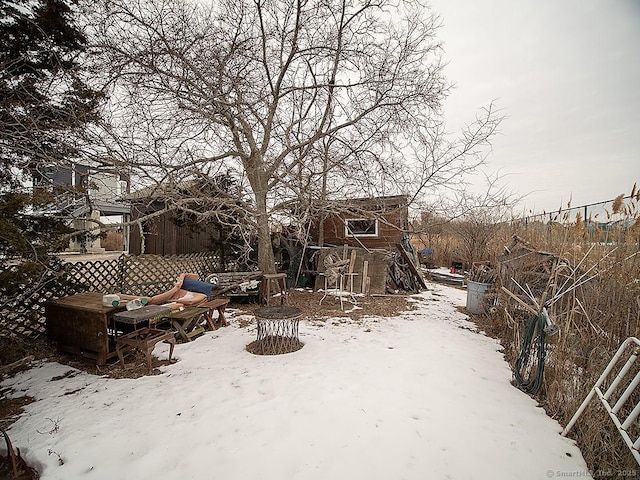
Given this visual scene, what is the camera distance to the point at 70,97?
14.7ft

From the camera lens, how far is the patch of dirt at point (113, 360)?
119 inches

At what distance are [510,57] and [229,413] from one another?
25.5ft

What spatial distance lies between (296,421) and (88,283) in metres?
4.46

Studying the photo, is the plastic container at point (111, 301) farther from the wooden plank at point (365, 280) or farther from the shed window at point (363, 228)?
the shed window at point (363, 228)

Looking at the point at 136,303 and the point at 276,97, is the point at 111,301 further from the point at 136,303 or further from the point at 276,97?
the point at 276,97

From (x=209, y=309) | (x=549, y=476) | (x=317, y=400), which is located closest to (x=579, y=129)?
(x=549, y=476)

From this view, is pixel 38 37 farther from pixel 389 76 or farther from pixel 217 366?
pixel 389 76

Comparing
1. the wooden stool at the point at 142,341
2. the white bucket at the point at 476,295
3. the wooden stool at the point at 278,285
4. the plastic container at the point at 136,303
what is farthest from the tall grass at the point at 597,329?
the wooden stool at the point at 278,285

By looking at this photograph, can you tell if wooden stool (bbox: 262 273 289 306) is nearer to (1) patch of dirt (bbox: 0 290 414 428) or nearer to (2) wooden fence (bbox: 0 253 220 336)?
(1) patch of dirt (bbox: 0 290 414 428)

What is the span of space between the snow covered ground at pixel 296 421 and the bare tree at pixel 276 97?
3.70 m

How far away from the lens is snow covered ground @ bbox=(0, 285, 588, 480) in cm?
215

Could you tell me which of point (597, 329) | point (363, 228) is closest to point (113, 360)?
point (597, 329)

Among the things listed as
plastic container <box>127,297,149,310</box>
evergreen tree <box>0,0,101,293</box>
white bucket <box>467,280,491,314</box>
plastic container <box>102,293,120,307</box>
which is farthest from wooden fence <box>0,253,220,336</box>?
white bucket <box>467,280,491,314</box>

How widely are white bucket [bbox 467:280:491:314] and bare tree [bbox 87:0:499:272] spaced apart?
8.14 ft
